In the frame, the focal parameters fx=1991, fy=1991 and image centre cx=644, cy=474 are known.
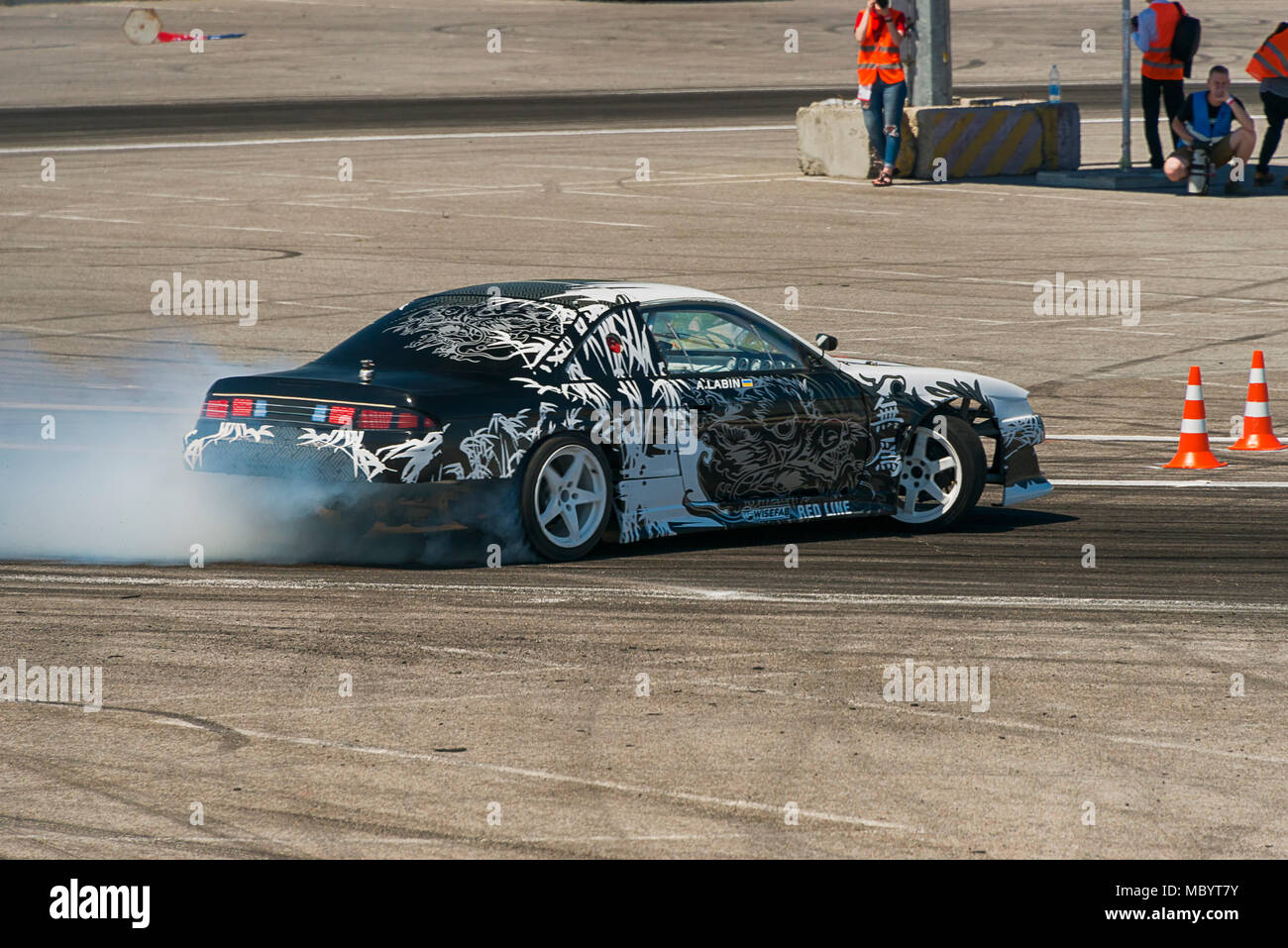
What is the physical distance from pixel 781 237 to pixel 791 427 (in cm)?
1285

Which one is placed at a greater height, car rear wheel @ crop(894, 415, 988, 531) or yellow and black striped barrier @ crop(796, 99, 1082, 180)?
yellow and black striped barrier @ crop(796, 99, 1082, 180)

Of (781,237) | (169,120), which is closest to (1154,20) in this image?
(781,237)

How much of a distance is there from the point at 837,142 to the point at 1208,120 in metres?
4.92

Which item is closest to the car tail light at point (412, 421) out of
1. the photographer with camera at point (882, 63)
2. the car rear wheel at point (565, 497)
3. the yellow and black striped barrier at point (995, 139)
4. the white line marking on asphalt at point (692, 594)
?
the car rear wheel at point (565, 497)

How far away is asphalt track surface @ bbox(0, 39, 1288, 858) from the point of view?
239 inches

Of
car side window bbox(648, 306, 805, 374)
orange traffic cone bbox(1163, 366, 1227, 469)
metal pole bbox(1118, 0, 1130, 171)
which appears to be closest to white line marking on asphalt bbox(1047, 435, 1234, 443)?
orange traffic cone bbox(1163, 366, 1227, 469)

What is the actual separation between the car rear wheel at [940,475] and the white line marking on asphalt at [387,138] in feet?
71.8

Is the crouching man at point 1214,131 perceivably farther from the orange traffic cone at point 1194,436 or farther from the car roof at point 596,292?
the car roof at point 596,292

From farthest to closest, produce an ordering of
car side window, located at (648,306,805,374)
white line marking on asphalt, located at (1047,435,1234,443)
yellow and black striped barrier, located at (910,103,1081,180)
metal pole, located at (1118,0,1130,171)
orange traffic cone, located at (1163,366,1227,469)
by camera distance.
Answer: yellow and black striped barrier, located at (910,103,1081,180) < metal pole, located at (1118,0,1130,171) < white line marking on asphalt, located at (1047,435,1234,443) < orange traffic cone, located at (1163,366,1227,469) < car side window, located at (648,306,805,374)

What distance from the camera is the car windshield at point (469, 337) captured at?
9711 mm

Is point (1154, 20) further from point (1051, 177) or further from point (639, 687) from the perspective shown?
point (639, 687)

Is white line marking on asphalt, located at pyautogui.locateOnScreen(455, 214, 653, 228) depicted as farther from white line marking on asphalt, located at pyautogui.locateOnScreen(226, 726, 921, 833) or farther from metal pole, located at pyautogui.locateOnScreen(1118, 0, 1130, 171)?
white line marking on asphalt, located at pyautogui.locateOnScreen(226, 726, 921, 833)

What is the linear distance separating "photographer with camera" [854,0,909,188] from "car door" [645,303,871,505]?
47.2 feet
